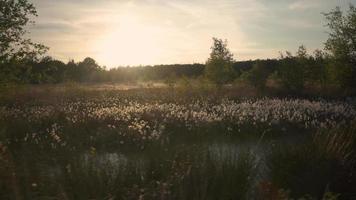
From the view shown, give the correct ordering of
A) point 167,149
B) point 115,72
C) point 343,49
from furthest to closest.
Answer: point 115,72 < point 343,49 < point 167,149

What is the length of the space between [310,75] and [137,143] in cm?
3003

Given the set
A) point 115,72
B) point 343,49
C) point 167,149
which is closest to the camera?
point 167,149

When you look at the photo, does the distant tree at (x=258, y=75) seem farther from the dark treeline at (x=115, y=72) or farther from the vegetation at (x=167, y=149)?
the vegetation at (x=167, y=149)

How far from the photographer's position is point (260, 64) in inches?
1731

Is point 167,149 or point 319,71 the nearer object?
point 167,149

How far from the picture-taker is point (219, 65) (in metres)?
39.1

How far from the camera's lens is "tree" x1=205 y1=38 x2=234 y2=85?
39125 millimetres

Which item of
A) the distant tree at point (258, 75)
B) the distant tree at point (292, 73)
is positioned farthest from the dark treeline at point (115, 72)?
the distant tree at point (292, 73)

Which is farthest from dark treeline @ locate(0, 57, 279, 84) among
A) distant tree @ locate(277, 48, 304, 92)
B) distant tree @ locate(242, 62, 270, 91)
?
distant tree @ locate(277, 48, 304, 92)

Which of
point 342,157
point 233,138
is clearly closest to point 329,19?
point 233,138

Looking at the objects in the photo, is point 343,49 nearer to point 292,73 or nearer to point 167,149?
point 292,73

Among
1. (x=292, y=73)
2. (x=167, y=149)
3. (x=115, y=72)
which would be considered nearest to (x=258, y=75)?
(x=292, y=73)

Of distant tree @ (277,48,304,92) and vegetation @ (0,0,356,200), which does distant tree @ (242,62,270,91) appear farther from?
vegetation @ (0,0,356,200)

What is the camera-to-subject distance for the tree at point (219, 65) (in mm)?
39125
